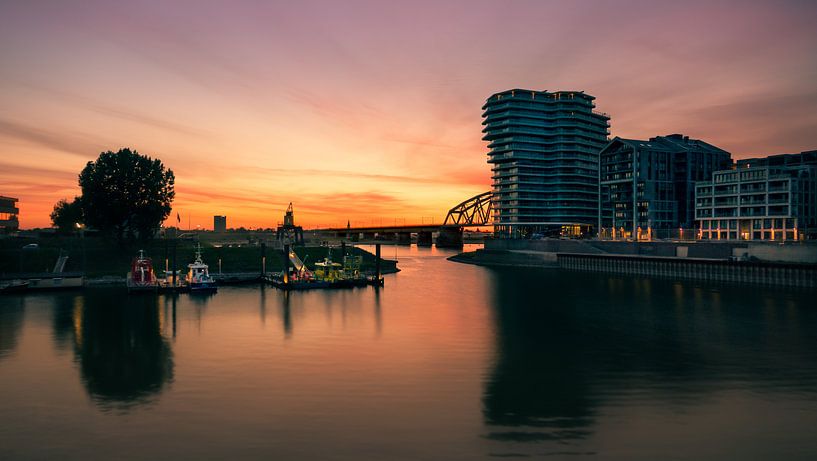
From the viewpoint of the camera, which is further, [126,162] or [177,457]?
[126,162]

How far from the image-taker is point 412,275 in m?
127

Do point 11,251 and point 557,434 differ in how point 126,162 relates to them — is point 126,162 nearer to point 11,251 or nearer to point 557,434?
point 11,251

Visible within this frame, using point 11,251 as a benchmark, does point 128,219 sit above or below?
above

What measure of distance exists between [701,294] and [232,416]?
271ft

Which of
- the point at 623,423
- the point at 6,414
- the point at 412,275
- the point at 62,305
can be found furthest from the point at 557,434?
the point at 412,275

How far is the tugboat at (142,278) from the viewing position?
268 feet

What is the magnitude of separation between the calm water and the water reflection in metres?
0.21

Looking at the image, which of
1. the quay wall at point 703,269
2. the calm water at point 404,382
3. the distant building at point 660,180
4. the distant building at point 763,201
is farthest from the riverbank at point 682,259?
the distant building at point 660,180

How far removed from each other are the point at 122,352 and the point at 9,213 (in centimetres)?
19803

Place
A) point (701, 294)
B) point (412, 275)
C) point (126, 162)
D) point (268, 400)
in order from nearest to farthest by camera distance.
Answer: point (268, 400) < point (701, 294) < point (126, 162) < point (412, 275)

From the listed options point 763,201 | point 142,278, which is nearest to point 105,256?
point 142,278

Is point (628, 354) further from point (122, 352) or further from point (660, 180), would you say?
point (660, 180)

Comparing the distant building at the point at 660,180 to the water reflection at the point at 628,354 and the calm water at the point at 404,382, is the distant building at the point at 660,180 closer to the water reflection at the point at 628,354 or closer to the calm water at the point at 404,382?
the water reflection at the point at 628,354

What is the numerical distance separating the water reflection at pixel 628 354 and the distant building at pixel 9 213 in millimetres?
199166
